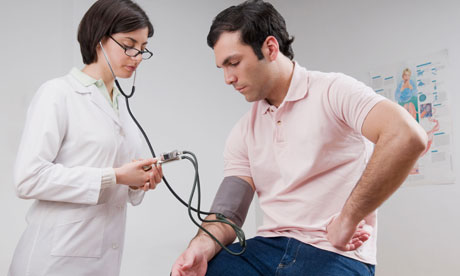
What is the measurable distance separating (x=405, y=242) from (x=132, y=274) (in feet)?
5.35

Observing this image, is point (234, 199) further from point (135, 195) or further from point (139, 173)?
point (135, 195)

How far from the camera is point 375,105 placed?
4.02 ft

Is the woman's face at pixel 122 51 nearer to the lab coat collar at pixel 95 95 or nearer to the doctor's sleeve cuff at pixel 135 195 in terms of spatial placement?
the lab coat collar at pixel 95 95

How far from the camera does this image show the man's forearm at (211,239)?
1.35 metres

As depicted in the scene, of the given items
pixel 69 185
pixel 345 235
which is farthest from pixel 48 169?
pixel 345 235

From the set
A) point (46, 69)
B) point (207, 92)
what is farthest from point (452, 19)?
point (46, 69)

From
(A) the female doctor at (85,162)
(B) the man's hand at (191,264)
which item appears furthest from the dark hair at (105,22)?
(B) the man's hand at (191,264)

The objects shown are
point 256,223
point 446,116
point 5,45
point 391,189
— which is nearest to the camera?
point 391,189

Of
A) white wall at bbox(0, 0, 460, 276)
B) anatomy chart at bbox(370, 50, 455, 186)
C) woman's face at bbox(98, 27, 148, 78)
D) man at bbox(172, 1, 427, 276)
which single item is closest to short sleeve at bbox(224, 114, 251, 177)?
man at bbox(172, 1, 427, 276)

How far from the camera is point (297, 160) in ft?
4.62

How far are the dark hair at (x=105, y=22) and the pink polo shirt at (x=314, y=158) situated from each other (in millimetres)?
605

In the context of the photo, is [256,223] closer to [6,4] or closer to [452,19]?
[452,19]

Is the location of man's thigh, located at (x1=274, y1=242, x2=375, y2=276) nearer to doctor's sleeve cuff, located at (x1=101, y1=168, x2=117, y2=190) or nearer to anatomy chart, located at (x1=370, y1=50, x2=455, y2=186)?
doctor's sleeve cuff, located at (x1=101, y1=168, x2=117, y2=190)

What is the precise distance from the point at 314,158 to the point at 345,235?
9.9 inches
